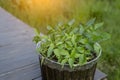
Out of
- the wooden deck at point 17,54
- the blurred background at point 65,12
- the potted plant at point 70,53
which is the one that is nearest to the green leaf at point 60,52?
the potted plant at point 70,53

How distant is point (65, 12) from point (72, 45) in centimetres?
185

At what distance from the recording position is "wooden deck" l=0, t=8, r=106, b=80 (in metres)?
1.99

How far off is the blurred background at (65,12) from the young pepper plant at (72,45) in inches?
48.7

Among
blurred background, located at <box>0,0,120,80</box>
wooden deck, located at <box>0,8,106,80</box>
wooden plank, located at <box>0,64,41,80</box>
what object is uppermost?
blurred background, located at <box>0,0,120,80</box>

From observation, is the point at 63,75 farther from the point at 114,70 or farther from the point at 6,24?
the point at 6,24

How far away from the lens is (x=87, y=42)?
5.74ft

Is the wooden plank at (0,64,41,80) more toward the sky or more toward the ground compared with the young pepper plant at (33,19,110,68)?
more toward the ground

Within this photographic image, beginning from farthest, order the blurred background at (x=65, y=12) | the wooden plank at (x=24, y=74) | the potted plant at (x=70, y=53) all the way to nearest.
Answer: the blurred background at (x=65, y=12) → the wooden plank at (x=24, y=74) → the potted plant at (x=70, y=53)

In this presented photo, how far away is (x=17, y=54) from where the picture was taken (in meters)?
2.22

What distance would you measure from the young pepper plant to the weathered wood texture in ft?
0.96

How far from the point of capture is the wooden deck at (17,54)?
1.99m

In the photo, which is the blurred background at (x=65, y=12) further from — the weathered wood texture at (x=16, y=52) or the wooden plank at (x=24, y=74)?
the wooden plank at (x=24, y=74)

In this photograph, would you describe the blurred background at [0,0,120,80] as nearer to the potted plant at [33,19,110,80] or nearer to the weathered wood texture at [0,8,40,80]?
→ the weathered wood texture at [0,8,40,80]

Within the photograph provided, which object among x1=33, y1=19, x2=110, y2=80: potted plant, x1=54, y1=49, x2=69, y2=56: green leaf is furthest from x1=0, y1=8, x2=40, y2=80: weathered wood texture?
x1=54, y1=49, x2=69, y2=56: green leaf
